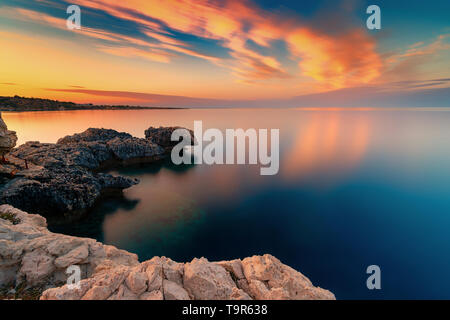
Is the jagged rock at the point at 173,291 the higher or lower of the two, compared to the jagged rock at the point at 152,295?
lower

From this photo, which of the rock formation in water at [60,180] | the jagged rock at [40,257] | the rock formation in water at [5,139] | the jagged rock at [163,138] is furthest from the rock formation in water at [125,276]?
the jagged rock at [163,138]

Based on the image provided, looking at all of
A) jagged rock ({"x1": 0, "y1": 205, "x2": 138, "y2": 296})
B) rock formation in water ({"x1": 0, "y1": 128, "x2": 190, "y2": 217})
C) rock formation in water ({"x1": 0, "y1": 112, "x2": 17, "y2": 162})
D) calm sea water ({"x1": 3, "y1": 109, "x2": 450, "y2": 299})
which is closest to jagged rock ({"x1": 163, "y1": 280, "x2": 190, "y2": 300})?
jagged rock ({"x1": 0, "y1": 205, "x2": 138, "y2": 296})

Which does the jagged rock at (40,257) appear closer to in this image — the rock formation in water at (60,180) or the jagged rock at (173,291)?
the jagged rock at (173,291)

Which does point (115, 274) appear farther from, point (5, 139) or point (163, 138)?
point (163, 138)

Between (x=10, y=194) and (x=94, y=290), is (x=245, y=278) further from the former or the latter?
(x=10, y=194)

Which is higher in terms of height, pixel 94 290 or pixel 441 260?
pixel 94 290

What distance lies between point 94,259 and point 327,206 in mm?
26776

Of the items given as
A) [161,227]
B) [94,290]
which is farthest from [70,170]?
[94,290]

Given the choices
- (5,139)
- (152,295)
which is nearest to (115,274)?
(152,295)

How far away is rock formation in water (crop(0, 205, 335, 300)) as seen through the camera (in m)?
6.32

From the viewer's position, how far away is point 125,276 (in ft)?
21.9

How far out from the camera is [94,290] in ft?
19.5

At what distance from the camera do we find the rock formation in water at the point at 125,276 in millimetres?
6324

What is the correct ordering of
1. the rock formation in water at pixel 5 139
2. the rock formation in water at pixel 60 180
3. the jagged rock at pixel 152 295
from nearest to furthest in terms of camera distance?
the jagged rock at pixel 152 295
the rock formation in water at pixel 60 180
the rock formation in water at pixel 5 139
